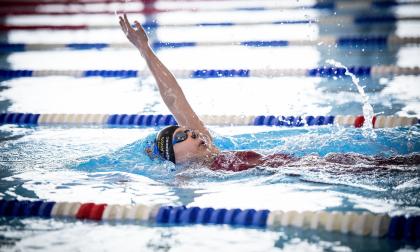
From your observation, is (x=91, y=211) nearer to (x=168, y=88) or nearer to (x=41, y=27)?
(x=168, y=88)

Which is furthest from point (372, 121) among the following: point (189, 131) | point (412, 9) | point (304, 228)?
point (412, 9)

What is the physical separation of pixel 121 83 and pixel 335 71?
1.83 meters

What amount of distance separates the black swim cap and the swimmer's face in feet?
0.07

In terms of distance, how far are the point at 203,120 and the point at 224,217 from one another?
1.99m

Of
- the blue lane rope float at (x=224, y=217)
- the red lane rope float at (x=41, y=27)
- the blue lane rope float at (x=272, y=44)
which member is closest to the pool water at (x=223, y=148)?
the blue lane rope float at (x=224, y=217)

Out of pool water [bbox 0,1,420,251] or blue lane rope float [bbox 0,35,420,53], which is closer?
pool water [bbox 0,1,420,251]

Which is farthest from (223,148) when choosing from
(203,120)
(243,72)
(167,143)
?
(243,72)

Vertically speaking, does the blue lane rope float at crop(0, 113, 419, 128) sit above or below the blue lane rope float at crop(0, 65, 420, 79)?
below

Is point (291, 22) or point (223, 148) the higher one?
point (291, 22)

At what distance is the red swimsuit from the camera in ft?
12.4

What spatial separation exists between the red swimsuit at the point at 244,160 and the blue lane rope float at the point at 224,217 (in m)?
0.63

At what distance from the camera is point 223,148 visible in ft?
14.7

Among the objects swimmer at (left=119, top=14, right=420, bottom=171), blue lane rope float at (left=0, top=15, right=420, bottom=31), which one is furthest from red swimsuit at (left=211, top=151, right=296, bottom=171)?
blue lane rope float at (left=0, top=15, right=420, bottom=31)

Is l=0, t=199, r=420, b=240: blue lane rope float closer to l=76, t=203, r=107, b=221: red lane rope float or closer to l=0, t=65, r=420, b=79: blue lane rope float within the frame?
l=76, t=203, r=107, b=221: red lane rope float
